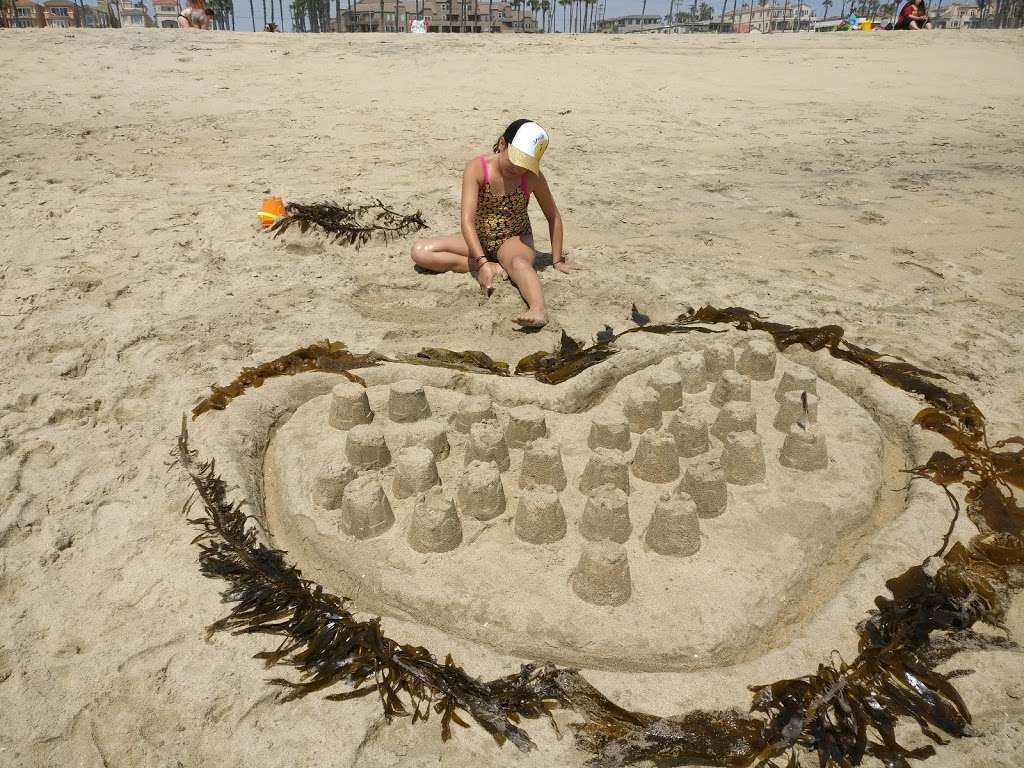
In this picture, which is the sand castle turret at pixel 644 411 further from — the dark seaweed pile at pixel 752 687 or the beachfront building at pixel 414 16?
the beachfront building at pixel 414 16

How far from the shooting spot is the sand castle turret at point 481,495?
2822 mm

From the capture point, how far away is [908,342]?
4.29 meters

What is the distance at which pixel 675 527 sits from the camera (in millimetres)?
2637

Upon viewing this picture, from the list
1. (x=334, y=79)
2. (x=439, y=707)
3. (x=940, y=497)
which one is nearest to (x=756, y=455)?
(x=940, y=497)

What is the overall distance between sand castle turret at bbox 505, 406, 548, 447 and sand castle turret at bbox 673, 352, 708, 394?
2.90ft

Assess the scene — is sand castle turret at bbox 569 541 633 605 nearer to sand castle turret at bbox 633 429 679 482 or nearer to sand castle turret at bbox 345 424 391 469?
sand castle turret at bbox 633 429 679 482

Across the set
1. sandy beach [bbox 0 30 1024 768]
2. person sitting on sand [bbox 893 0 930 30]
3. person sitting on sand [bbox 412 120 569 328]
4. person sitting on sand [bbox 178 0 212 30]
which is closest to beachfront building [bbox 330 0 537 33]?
person sitting on sand [bbox 178 0 212 30]

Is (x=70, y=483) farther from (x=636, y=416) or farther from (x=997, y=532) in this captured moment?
(x=997, y=532)

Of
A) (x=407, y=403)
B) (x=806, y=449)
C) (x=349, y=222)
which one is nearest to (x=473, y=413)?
(x=407, y=403)

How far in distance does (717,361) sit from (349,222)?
137 inches

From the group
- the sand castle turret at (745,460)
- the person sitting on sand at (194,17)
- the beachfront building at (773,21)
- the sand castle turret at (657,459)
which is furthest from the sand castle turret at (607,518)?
the beachfront building at (773,21)

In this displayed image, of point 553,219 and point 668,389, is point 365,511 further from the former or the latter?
point 553,219

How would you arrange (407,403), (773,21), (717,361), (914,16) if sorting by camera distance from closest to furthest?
(407,403) < (717,361) < (914,16) < (773,21)

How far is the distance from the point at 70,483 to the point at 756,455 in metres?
2.99
